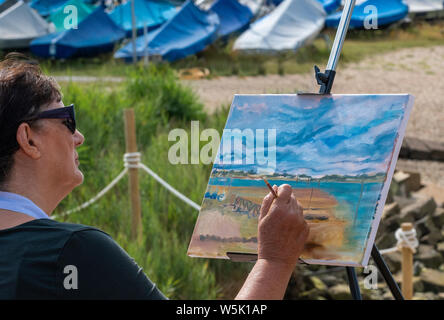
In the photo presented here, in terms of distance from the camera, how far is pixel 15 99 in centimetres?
116

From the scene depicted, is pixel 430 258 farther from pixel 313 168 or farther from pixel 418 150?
pixel 313 168

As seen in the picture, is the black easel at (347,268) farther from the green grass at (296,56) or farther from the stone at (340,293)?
the green grass at (296,56)

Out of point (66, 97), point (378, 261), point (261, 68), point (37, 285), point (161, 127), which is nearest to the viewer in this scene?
point (37, 285)

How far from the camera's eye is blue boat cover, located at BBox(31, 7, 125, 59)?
11534mm

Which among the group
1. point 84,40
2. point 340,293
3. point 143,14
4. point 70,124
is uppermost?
point 143,14

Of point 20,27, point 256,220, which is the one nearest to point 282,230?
point 256,220

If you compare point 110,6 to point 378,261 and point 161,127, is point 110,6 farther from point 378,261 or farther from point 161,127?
point 378,261

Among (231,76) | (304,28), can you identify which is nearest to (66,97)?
(231,76)

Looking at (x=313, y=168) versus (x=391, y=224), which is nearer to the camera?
(x=313, y=168)

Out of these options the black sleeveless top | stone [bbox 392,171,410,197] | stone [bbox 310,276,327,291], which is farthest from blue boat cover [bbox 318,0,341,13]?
the black sleeveless top

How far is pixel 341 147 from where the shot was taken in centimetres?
149

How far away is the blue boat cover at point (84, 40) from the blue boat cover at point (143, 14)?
0.94 metres

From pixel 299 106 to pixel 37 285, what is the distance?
33.4 inches

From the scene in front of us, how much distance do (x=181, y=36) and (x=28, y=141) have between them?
11398 mm
